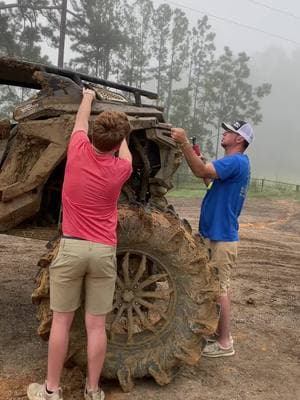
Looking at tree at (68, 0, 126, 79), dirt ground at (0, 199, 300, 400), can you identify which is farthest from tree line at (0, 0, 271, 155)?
dirt ground at (0, 199, 300, 400)

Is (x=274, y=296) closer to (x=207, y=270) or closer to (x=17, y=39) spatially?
(x=207, y=270)

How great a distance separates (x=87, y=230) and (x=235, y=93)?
163ft

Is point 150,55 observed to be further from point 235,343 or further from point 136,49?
point 235,343

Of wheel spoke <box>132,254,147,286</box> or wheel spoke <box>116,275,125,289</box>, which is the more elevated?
wheel spoke <box>132,254,147,286</box>

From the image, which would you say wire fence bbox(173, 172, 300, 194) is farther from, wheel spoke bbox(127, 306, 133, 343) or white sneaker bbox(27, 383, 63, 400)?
white sneaker bbox(27, 383, 63, 400)

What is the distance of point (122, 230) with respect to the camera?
4070 millimetres

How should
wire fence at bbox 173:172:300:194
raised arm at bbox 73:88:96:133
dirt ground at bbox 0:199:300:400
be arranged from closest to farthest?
raised arm at bbox 73:88:96:133
dirt ground at bbox 0:199:300:400
wire fence at bbox 173:172:300:194

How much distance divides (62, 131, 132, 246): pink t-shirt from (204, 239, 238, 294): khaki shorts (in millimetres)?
1356

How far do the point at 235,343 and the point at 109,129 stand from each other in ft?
8.23

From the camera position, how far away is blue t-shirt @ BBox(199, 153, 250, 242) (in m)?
4.59

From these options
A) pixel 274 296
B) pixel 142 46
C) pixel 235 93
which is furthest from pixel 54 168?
pixel 235 93

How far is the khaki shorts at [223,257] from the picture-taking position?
4.68 metres

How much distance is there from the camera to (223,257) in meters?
4.69

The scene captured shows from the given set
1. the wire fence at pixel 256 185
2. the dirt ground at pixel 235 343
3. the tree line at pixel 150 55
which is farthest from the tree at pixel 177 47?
the dirt ground at pixel 235 343
